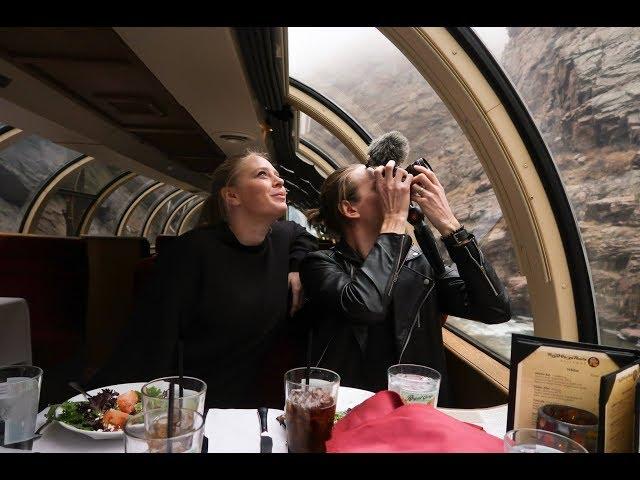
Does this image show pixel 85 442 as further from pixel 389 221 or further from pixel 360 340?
pixel 389 221

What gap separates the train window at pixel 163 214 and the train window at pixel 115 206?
202 cm

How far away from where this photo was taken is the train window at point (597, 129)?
2.25 metres

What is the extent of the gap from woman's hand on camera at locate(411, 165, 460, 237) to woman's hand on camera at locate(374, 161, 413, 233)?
0.43 feet

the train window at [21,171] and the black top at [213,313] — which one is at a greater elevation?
the train window at [21,171]

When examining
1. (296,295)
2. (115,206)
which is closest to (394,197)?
(296,295)

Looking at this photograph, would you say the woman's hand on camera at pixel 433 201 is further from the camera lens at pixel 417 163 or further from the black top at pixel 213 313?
the black top at pixel 213 313

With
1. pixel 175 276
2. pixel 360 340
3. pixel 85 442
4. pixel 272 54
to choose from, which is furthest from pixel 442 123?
pixel 85 442

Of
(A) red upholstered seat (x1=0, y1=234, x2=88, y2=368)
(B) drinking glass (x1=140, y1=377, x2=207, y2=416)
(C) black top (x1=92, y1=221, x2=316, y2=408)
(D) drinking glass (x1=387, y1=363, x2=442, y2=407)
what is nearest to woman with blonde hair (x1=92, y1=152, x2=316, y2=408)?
(C) black top (x1=92, y1=221, x2=316, y2=408)

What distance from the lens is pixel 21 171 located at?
10469 millimetres

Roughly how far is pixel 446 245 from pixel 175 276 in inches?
46.9

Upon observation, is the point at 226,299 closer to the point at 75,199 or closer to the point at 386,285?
the point at 386,285

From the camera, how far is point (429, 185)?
200 cm

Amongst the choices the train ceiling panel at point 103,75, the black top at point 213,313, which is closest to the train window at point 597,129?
the black top at point 213,313

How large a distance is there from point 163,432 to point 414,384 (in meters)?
0.71
